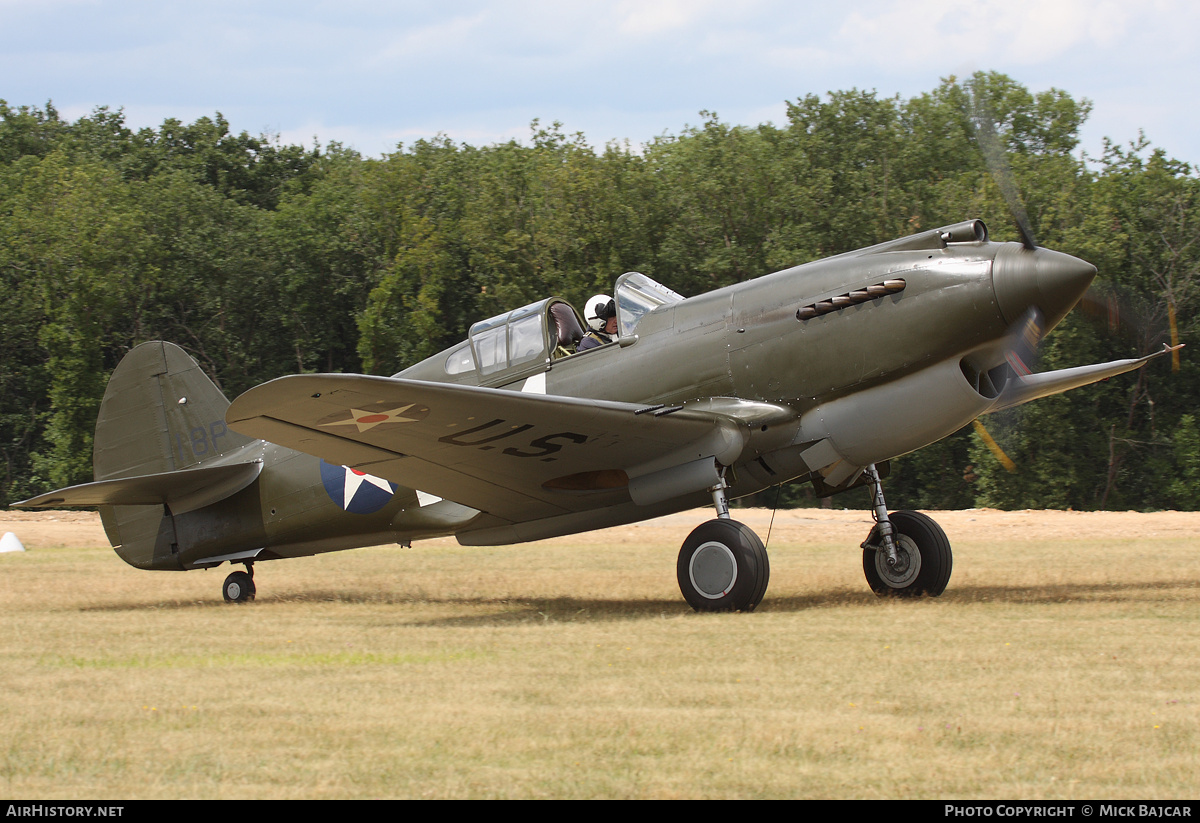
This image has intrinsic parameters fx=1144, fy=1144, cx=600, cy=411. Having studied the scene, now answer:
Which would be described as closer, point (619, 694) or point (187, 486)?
Result: point (619, 694)

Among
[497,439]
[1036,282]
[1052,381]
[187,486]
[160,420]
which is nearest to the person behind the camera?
[1036,282]

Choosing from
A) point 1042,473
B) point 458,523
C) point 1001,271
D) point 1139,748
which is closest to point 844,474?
point 1001,271

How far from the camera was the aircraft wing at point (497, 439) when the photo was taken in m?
7.61

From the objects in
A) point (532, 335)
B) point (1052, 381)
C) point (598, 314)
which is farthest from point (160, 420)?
point (1052, 381)

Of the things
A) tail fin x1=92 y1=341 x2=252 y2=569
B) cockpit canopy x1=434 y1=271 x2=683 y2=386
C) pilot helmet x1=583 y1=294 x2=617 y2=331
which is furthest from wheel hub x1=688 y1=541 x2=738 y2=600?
tail fin x1=92 y1=341 x2=252 y2=569

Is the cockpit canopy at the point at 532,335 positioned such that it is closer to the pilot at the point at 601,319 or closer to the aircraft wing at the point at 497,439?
the pilot at the point at 601,319

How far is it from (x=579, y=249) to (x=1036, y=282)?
27845 mm

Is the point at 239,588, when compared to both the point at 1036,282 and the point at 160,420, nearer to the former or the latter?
the point at 160,420

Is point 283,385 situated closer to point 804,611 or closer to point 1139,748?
point 804,611

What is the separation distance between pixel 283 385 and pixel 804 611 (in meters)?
4.11

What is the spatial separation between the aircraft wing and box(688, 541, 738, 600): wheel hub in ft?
1.66

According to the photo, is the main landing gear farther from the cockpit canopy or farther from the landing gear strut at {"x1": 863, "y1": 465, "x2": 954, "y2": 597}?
the cockpit canopy

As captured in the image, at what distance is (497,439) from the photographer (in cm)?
855

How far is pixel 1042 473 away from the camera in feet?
96.5
